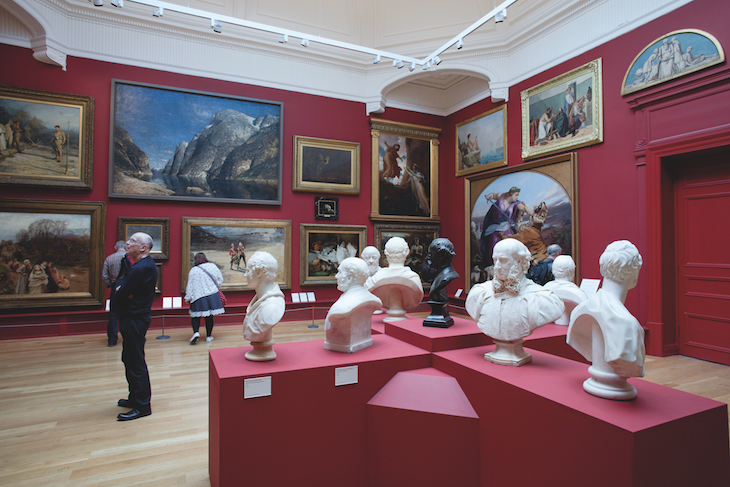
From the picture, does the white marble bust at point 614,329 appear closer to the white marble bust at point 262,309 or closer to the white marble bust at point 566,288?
the white marble bust at point 262,309

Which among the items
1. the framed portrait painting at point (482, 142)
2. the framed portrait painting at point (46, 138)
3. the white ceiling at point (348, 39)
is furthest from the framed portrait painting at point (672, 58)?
the framed portrait painting at point (46, 138)

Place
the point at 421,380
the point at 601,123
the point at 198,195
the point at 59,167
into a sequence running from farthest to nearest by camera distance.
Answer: the point at 198,195 → the point at 59,167 → the point at 601,123 → the point at 421,380

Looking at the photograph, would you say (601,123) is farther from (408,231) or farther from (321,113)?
(321,113)

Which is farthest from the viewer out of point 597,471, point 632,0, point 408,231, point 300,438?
point 408,231

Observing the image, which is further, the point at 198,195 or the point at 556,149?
the point at 198,195

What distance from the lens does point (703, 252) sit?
6.78 m

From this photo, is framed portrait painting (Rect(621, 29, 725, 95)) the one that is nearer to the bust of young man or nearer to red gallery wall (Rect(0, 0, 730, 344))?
red gallery wall (Rect(0, 0, 730, 344))

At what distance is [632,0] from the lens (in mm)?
7477

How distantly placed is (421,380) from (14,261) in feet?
30.9

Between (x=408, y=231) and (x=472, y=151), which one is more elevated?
(x=472, y=151)

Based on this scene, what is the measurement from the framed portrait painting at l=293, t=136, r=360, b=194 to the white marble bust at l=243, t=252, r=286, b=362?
25.5 ft

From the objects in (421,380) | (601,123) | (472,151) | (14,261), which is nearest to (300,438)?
(421,380)

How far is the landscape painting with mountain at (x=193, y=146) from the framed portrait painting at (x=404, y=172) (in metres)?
3.06

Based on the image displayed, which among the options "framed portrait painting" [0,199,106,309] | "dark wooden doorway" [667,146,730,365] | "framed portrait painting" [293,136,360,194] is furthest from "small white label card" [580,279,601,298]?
"framed portrait painting" [0,199,106,309]
